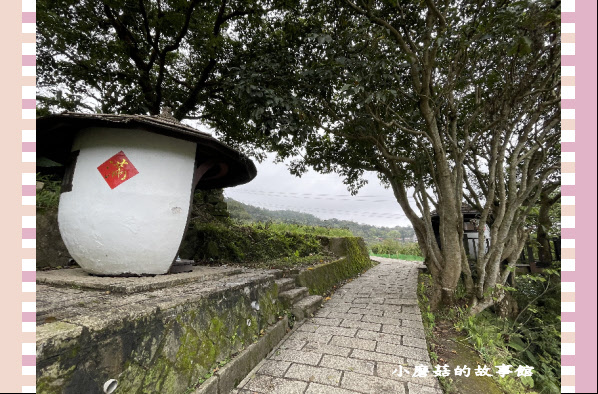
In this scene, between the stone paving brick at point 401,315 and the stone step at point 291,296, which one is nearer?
the stone step at point 291,296

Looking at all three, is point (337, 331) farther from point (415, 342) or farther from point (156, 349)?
point (156, 349)

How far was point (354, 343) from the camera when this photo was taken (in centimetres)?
346

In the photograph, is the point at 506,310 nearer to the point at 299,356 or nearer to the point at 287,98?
the point at 299,356

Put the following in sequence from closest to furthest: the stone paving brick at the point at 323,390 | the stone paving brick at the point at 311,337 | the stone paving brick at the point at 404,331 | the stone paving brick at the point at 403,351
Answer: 1. the stone paving brick at the point at 323,390
2. the stone paving brick at the point at 403,351
3. the stone paving brick at the point at 311,337
4. the stone paving brick at the point at 404,331

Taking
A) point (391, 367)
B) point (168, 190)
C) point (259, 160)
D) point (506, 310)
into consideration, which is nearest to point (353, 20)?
point (168, 190)

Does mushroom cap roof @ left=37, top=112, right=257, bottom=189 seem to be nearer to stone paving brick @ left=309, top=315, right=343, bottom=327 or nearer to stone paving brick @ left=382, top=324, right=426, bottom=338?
stone paving brick @ left=309, top=315, right=343, bottom=327

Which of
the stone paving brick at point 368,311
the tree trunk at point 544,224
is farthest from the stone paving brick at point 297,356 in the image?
the tree trunk at point 544,224

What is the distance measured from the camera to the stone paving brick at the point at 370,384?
2.44 m

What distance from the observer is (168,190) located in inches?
116

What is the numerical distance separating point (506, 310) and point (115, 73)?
11528mm

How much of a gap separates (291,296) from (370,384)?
2.00m

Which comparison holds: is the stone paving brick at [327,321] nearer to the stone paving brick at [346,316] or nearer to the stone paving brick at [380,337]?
the stone paving brick at [346,316]

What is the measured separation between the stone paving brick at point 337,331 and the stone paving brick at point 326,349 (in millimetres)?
435

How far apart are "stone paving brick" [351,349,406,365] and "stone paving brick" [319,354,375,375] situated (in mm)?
97
